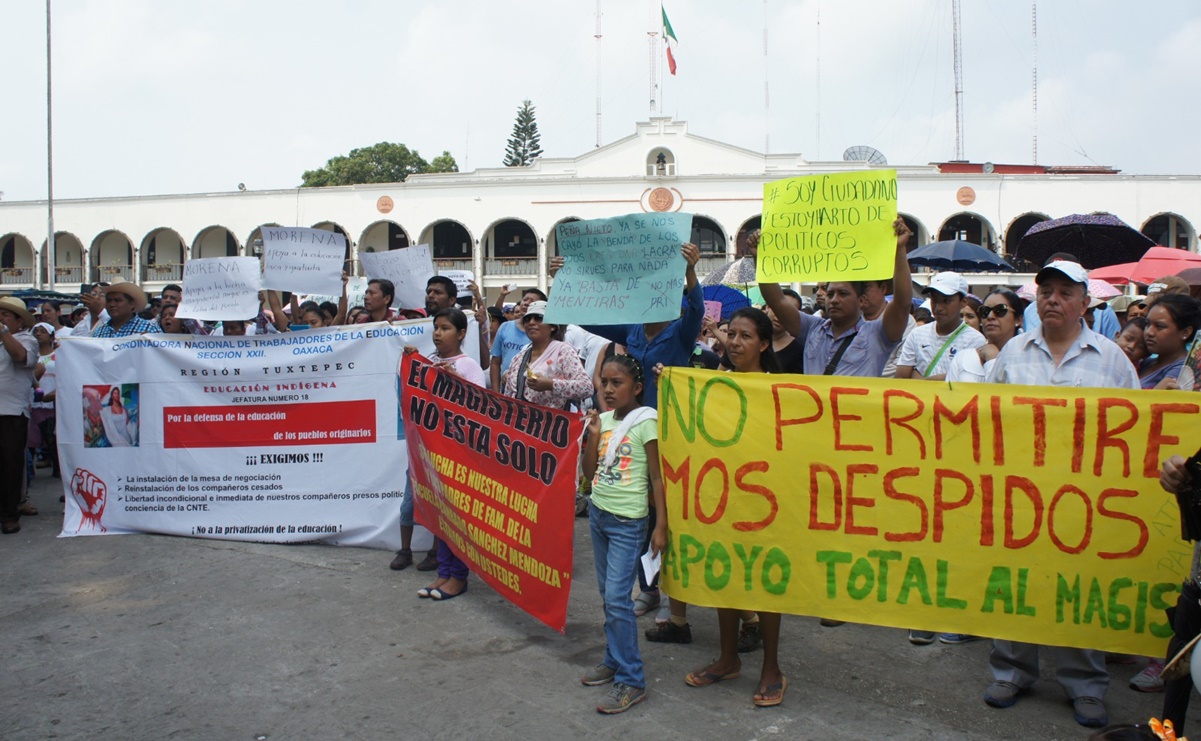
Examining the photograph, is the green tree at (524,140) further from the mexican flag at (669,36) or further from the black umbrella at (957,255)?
the black umbrella at (957,255)

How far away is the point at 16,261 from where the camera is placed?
44906 millimetres

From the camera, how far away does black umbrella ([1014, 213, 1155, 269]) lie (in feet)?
32.5

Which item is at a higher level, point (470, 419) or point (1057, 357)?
point (1057, 357)

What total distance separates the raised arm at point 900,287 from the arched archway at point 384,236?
1484 inches

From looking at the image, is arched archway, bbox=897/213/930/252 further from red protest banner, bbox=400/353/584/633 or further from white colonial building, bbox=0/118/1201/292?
red protest banner, bbox=400/353/584/633

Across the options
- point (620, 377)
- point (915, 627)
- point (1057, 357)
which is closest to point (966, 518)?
point (915, 627)

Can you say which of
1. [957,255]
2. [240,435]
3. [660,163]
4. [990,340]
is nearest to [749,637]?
[990,340]

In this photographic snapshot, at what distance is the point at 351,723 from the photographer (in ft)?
12.3

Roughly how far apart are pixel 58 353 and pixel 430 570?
11.9 feet

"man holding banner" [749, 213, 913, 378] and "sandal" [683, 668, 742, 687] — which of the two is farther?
"man holding banner" [749, 213, 913, 378]

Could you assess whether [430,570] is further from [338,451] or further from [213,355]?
[213,355]

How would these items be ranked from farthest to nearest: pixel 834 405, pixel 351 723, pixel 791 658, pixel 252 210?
pixel 252 210 → pixel 791 658 → pixel 834 405 → pixel 351 723

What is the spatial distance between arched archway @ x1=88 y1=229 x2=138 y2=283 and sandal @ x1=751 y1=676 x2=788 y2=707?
43511 millimetres

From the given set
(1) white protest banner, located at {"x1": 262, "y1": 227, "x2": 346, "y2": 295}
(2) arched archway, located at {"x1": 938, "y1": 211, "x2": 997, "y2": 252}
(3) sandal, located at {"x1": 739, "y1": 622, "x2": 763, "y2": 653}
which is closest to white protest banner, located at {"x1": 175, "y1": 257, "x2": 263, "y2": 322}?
(1) white protest banner, located at {"x1": 262, "y1": 227, "x2": 346, "y2": 295}
